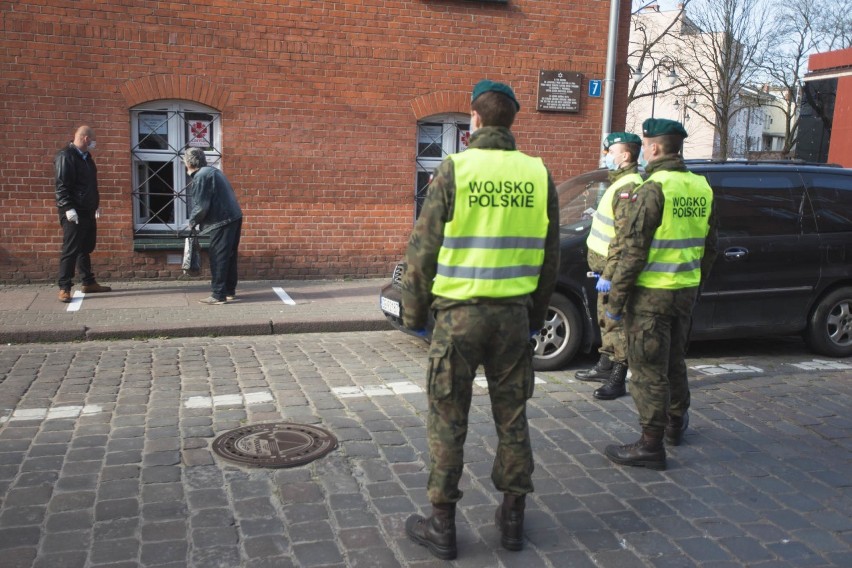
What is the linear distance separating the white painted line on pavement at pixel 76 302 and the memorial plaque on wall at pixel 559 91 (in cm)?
687

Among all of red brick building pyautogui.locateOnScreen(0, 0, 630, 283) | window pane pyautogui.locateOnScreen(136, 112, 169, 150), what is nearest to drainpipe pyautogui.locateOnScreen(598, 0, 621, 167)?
red brick building pyautogui.locateOnScreen(0, 0, 630, 283)

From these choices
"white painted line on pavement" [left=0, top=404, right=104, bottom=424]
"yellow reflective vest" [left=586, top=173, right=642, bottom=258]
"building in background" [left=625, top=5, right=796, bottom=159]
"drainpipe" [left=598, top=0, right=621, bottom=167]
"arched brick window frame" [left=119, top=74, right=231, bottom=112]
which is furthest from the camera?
"building in background" [left=625, top=5, right=796, bottom=159]

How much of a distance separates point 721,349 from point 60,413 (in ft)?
19.8

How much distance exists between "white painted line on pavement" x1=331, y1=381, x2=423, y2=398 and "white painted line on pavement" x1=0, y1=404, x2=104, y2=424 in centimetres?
169

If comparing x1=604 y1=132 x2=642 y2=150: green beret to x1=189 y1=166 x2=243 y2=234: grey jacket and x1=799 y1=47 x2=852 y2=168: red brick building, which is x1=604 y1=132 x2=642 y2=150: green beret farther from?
x1=799 y1=47 x2=852 y2=168: red brick building

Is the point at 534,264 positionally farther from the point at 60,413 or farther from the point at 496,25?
the point at 496,25

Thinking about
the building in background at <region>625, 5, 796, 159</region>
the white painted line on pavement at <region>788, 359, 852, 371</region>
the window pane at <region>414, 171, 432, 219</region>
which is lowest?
the white painted line on pavement at <region>788, 359, 852, 371</region>

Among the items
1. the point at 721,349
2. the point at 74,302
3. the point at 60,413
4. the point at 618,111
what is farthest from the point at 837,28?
the point at 60,413

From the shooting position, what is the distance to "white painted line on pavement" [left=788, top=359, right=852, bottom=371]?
717 cm

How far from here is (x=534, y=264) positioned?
3.50 metres

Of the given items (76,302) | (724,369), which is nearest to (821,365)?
(724,369)

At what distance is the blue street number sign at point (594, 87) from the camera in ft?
39.3

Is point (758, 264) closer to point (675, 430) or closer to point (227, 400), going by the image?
point (675, 430)

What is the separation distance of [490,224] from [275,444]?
2.21 meters
